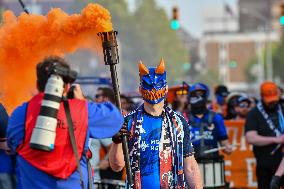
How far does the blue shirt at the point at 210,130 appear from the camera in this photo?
1370 centimetres

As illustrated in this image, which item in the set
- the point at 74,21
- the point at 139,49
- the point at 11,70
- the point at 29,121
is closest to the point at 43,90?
the point at 29,121

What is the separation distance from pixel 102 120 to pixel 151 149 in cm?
196

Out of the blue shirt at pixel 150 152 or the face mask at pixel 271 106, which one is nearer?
the blue shirt at pixel 150 152

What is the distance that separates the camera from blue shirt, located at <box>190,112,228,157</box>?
13.7 m

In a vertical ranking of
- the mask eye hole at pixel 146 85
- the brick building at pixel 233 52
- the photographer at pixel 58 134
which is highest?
the brick building at pixel 233 52

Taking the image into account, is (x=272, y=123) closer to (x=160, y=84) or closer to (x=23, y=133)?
(x=160, y=84)

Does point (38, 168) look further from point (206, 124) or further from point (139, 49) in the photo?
point (139, 49)

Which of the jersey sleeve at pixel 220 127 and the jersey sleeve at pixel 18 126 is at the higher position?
the jersey sleeve at pixel 220 127

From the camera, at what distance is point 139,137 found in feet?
29.2

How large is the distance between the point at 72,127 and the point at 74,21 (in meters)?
1.91

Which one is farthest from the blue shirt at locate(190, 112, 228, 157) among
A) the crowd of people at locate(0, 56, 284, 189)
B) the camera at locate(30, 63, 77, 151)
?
the camera at locate(30, 63, 77, 151)

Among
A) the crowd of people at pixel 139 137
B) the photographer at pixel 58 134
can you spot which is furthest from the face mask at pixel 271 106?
the photographer at pixel 58 134

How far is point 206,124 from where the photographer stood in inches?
539

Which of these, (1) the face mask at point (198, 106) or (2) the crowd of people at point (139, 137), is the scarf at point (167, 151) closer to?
(2) the crowd of people at point (139, 137)
